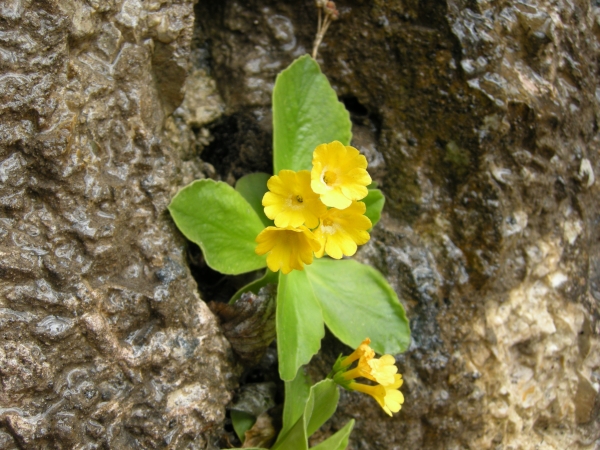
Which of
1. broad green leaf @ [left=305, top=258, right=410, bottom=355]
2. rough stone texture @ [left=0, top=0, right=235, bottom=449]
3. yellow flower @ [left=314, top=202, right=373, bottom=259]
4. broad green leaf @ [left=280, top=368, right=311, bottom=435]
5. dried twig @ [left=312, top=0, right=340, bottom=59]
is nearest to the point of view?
rough stone texture @ [left=0, top=0, right=235, bottom=449]

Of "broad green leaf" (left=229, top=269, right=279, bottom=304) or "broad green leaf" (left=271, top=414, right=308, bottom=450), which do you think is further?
"broad green leaf" (left=229, top=269, right=279, bottom=304)

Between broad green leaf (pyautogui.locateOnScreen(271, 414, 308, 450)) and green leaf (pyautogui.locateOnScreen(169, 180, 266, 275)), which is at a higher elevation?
green leaf (pyautogui.locateOnScreen(169, 180, 266, 275))

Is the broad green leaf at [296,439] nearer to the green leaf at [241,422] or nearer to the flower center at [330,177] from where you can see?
the green leaf at [241,422]

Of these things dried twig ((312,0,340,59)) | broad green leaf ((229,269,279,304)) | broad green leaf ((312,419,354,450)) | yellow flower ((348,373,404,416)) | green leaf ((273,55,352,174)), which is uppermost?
dried twig ((312,0,340,59))

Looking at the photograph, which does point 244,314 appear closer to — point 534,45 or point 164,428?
point 164,428

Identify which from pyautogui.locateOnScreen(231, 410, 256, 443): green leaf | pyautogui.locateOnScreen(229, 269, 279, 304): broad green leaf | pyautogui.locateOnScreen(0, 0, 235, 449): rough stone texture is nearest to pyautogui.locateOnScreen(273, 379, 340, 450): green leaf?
pyautogui.locateOnScreen(231, 410, 256, 443): green leaf

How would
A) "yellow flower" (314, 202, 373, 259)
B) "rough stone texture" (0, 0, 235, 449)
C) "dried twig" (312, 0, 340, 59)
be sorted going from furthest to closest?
1. "dried twig" (312, 0, 340, 59)
2. "yellow flower" (314, 202, 373, 259)
3. "rough stone texture" (0, 0, 235, 449)

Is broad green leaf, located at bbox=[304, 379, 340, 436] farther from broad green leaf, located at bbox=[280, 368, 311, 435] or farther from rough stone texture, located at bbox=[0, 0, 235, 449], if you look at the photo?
rough stone texture, located at bbox=[0, 0, 235, 449]
